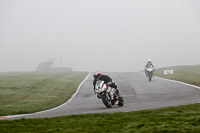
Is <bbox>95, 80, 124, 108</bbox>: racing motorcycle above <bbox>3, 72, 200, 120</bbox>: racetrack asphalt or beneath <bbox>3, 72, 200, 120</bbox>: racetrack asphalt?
above

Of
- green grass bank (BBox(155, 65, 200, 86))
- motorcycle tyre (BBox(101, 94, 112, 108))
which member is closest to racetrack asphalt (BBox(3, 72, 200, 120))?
motorcycle tyre (BBox(101, 94, 112, 108))

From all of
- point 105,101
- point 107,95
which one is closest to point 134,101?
point 107,95

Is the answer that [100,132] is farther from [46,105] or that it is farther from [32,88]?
[32,88]

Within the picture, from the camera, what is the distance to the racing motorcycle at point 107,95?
15.6 m

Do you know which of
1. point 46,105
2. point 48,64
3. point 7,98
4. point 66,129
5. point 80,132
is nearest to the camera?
point 80,132

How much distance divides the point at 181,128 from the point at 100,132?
5.91 ft

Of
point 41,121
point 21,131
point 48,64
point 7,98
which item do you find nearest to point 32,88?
point 7,98

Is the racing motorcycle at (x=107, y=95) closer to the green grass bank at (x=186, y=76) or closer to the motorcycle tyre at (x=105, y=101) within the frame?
the motorcycle tyre at (x=105, y=101)

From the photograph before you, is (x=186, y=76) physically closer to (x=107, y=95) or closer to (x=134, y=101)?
(x=134, y=101)

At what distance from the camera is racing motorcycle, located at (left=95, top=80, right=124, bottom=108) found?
1557 centimetres

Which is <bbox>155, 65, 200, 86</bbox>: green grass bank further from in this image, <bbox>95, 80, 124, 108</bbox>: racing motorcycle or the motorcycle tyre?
the motorcycle tyre

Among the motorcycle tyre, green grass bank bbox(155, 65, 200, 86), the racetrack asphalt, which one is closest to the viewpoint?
the racetrack asphalt

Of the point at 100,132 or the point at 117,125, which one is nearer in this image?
the point at 100,132

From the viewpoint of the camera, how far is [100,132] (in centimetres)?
803
